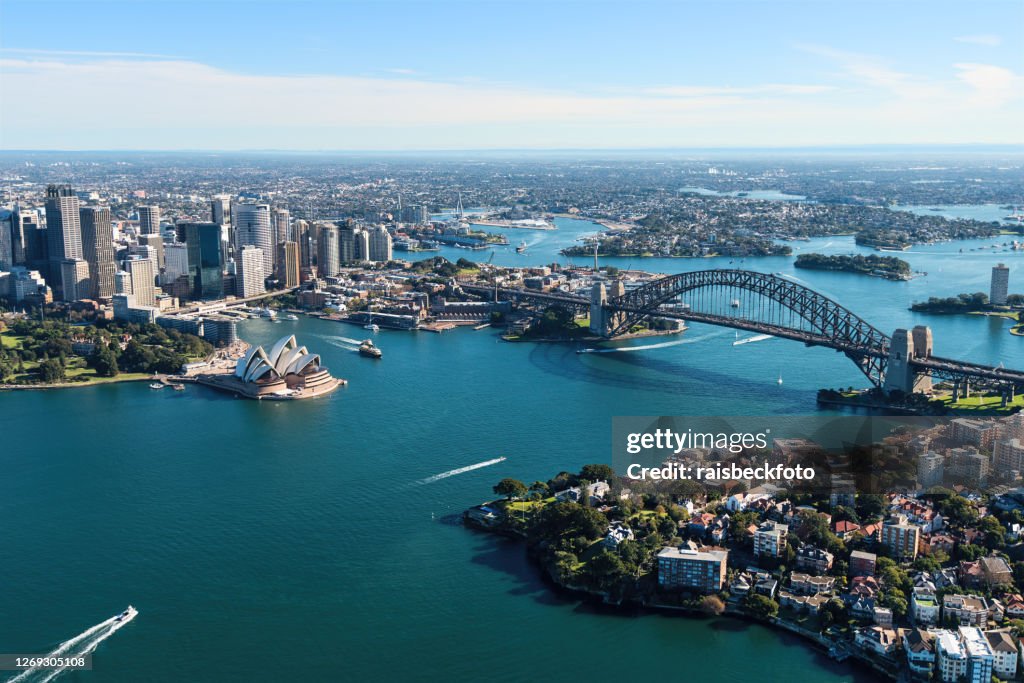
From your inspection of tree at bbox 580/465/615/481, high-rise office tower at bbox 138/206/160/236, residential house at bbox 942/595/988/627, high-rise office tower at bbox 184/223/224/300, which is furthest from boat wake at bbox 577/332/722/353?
high-rise office tower at bbox 138/206/160/236

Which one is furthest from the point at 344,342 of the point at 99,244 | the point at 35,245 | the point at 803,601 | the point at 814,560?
the point at 803,601

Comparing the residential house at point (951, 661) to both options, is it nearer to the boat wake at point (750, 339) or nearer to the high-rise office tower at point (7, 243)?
the boat wake at point (750, 339)

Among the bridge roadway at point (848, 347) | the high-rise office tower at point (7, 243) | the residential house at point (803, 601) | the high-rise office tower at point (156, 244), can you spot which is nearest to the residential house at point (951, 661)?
the residential house at point (803, 601)

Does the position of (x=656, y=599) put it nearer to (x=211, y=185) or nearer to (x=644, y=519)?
(x=644, y=519)

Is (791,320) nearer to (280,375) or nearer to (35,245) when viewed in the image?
(280,375)

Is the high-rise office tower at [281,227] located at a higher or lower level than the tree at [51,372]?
higher

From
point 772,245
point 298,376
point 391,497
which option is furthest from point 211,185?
point 391,497

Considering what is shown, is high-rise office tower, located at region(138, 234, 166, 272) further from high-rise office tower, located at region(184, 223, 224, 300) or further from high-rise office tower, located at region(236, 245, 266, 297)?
high-rise office tower, located at region(236, 245, 266, 297)
